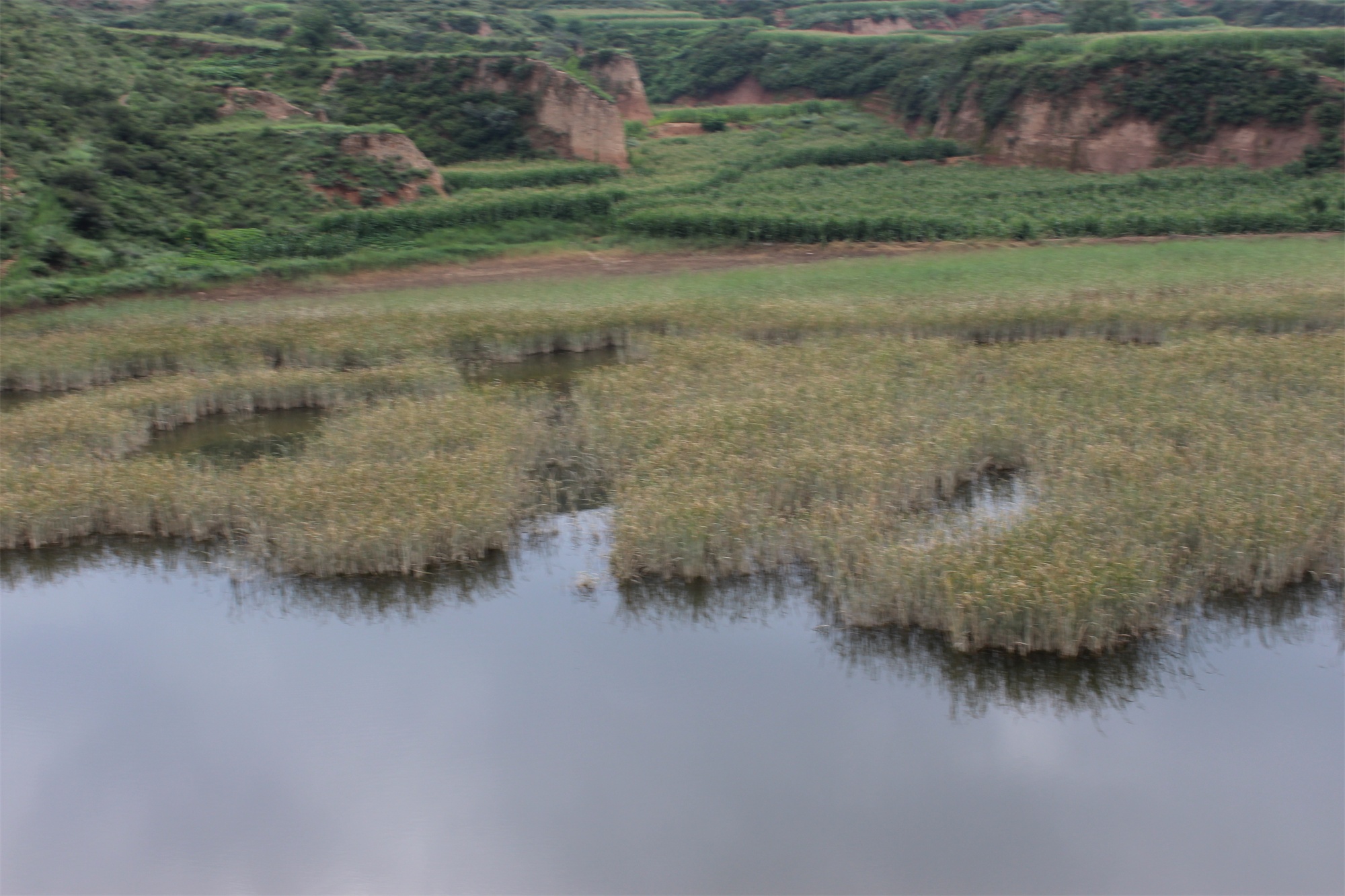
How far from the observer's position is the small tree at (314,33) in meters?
52.1

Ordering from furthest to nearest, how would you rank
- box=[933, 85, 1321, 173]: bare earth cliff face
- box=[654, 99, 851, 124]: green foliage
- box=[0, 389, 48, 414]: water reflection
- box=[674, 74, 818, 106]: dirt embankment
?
box=[674, 74, 818, 106]: dirt embankment
box=[654, 99, 851, 124]: green foliage
box=[933, 85, 1321, 173]: bare earth cliff face
box=[0, 389, 48, 414]: water reflection

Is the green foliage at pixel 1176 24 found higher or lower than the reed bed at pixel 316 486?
higher

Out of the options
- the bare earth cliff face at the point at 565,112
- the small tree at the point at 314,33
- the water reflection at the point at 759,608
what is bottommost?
the water reflection at the point at 759,608

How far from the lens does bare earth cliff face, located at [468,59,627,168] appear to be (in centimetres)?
4862

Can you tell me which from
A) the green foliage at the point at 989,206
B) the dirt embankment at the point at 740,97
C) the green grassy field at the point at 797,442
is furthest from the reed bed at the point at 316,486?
the dirt embankment at the point at 740,97

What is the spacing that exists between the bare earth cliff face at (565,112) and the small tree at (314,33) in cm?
836

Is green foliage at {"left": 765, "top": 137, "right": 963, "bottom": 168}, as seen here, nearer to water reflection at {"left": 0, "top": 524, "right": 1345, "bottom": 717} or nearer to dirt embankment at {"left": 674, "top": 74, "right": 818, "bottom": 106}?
dirt embankment at {"left": 674, "top": 74, "right": 818, "bottom": 106}

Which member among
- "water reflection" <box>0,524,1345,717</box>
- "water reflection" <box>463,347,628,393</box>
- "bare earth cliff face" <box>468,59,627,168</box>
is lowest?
"water reflection" <box>0,524,1345,717</box>

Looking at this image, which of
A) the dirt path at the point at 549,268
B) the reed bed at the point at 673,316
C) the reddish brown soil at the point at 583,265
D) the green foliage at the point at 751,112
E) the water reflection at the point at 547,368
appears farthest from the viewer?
the green foliage at the point at 751,112

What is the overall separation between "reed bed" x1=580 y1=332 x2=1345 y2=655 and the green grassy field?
0.04 meters

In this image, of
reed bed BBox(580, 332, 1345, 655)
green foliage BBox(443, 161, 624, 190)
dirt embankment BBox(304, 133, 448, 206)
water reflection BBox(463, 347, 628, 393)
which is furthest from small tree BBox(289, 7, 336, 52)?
reed bed BBox(580, 332, 1345, 655)

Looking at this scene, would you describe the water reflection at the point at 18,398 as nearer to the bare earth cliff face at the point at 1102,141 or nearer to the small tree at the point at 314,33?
the small tree at the point at 314,33

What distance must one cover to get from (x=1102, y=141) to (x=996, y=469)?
3799 centimetres

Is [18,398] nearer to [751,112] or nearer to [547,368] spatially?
[547,368]
